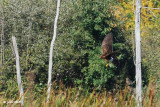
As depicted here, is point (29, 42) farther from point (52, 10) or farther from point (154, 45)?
point (154, 45)

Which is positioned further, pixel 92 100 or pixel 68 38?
pixel 68 38

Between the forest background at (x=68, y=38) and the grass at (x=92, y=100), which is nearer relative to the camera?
the grass at (x=92, y=100)

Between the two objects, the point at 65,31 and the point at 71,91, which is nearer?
the point at 71,91

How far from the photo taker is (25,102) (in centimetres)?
333

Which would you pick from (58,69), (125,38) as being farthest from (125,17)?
(58,69)

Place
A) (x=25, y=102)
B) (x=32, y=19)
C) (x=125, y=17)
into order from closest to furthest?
(x=25, y=102) → (x=32, y=19) → (x=125, y=17)

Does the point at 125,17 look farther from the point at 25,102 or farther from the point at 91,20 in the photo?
the point at 25,102

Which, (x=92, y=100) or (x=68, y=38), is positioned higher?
(x=92, y=100)

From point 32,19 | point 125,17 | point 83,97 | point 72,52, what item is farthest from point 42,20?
point 83,97

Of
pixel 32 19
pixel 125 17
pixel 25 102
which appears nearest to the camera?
pixel 25 102

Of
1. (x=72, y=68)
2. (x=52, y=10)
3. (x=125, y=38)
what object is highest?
(x=52, y=10)

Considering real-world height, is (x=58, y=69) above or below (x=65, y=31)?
below

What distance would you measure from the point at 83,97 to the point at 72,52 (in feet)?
65.3

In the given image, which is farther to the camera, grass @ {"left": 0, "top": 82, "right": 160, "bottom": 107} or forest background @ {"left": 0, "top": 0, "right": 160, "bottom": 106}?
forest background @ {"left": 0, "top": 0, "right": 160, "bottom": 106}
